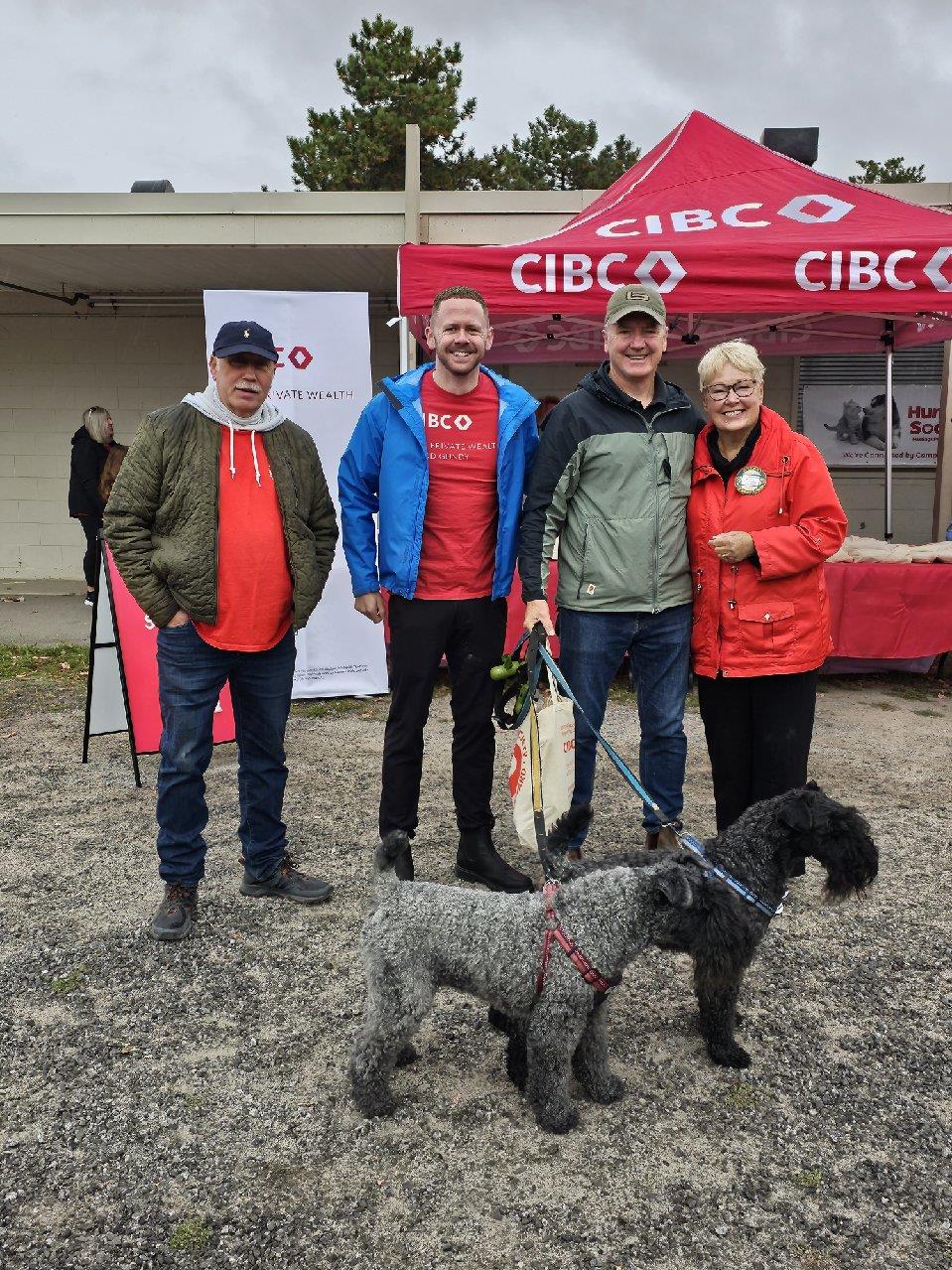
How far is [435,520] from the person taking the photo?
3.12 m

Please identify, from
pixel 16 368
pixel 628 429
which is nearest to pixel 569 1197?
pixel 628 429

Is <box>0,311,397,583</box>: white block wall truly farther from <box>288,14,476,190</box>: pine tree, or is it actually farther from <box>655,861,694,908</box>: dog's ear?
<box>288,14,476,190</box>: pine tree

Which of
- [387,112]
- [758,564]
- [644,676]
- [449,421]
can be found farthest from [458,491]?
[387,112]

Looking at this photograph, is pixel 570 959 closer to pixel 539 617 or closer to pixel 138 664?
pixel 539 617

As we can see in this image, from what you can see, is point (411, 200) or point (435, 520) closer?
point (435, 520)

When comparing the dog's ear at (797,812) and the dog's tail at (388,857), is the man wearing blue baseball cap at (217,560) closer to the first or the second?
the dog's tail at (388,857)

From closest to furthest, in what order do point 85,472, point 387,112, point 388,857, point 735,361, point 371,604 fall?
point 388,857
point 735,361
point 371,604
point 85,472
point 387,112

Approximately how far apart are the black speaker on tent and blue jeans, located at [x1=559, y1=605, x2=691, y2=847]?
7.30 metres

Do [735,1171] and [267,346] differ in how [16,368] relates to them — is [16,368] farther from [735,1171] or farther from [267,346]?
[735,1171]

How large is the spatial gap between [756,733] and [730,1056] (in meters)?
0.98

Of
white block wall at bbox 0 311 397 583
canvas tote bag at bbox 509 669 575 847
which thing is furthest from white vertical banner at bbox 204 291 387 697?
white block wall at bbox 0 311 397 583

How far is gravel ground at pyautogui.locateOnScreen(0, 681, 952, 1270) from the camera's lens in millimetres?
1852

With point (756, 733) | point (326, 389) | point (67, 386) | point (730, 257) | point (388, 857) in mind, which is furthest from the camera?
point (67, 386)

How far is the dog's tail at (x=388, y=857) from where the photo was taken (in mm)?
2117
